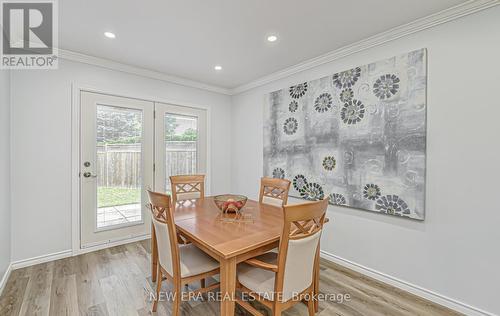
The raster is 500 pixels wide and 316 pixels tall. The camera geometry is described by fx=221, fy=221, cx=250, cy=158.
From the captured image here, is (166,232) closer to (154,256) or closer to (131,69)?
(154,256)

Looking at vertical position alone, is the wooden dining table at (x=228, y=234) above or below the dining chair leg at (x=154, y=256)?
above

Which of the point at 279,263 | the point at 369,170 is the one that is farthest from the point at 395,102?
the point at 279,263

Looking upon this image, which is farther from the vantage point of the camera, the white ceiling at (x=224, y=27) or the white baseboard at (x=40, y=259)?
the white baseboard at (x=40, y=259)

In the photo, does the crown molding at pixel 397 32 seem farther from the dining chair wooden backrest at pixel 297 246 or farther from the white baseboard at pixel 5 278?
the white baseboard at pixel 5 278

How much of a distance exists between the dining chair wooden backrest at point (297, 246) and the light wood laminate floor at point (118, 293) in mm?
644

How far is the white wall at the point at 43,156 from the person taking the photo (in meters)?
2.47

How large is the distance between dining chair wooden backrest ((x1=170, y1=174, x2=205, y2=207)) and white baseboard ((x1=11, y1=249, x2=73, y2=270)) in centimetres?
155

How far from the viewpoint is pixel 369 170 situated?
2.38m

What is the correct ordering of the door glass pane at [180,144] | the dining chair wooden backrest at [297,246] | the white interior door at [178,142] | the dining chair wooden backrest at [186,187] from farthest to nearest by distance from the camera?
1. the door glass pane at [180,144]
2. the white interior door at [178,142]
3. the dining chair wooden backrest at [186,187]
4. the dining chair wooden backrest at [297,246]

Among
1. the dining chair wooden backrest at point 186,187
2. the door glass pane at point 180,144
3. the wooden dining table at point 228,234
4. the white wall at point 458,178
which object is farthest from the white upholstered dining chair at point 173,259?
the door glass pane at point 180,144

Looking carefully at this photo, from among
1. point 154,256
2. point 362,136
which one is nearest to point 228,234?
point 154,256

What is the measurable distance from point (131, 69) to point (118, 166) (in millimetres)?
1410

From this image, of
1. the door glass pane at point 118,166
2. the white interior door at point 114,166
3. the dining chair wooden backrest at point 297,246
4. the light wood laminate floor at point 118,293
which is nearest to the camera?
the dining chair wooden backrest at point 297,246

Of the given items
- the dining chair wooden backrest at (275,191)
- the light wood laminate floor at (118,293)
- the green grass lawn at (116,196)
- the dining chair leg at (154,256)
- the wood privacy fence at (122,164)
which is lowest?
the light wood laminate floor at (118,293)
